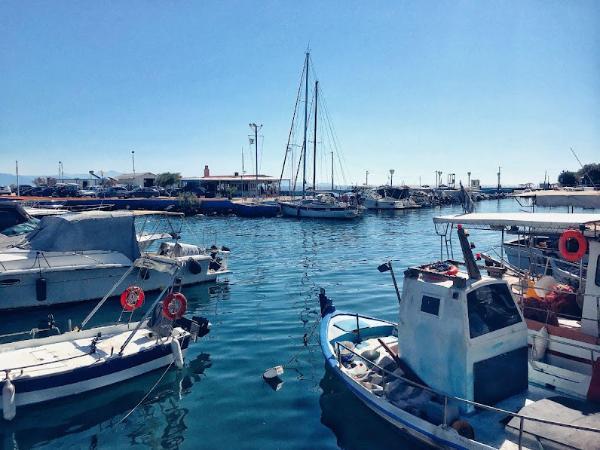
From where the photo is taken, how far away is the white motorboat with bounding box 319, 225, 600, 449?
7.64 metres

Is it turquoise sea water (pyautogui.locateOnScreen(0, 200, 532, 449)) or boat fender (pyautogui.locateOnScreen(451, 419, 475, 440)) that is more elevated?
boat fender (pyautogui.locateOnScreen(451, 419, 475, 440))

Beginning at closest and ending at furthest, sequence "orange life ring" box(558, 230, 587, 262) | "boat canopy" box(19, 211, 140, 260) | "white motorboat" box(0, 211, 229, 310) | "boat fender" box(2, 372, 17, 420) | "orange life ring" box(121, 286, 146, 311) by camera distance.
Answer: "boat fender" box(2, 372, 17, 420)
"orange life ring" box(558, 230, 587, 262)
"orange life ring" box(121, 286, 146, 311)
"white motorboat" box(0, 211, 229, 310)
"boat canopy" box(19, 211, 140, 260)

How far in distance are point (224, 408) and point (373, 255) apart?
892 inches

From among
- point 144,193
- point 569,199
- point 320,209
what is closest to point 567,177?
point 320,209

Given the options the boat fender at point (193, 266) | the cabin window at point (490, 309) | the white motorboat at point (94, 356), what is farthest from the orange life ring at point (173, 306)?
the boat fender at point (193, 266)

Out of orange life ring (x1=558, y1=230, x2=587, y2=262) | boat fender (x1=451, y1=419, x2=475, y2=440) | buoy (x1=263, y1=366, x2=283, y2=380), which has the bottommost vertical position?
buoy (x1=263, y1=366, x2=283, y2=380)

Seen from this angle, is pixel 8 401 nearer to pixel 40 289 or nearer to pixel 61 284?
pixel 40 289

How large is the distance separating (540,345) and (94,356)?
10652 mm

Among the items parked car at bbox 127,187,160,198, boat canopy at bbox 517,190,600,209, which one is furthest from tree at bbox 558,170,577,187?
boat canopy at bbox 517,190,600,209

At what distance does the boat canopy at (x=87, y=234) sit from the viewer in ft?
62.6

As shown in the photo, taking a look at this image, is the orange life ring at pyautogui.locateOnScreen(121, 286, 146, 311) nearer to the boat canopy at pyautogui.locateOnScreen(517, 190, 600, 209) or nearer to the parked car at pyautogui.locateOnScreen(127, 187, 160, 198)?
the boat canopy at pyautogui.locateOnScreen(517, 190, 600, 209)

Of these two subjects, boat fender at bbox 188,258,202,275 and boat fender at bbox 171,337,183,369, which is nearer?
boat fender at bbox 171,337,183,369

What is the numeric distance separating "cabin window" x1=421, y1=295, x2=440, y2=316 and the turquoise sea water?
2.59m

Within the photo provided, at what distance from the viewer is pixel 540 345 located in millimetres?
10141
